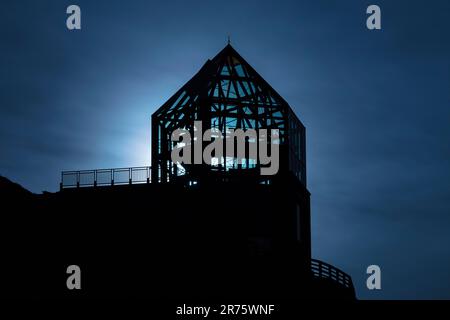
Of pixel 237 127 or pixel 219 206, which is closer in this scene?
pixel 219 206

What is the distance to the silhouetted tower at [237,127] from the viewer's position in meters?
44.1

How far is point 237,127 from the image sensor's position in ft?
153

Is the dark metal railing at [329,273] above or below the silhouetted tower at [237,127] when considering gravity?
below

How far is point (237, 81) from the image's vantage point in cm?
4741

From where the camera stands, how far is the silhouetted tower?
44062 millimetres

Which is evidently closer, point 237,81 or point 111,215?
point 111,215

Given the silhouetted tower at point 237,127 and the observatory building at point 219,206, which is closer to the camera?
the observatory building at point 219,206

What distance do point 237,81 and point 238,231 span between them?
11820mm

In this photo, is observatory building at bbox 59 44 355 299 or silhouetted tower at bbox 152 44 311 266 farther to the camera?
silhouetted tower at bbox 152 44 311 266
